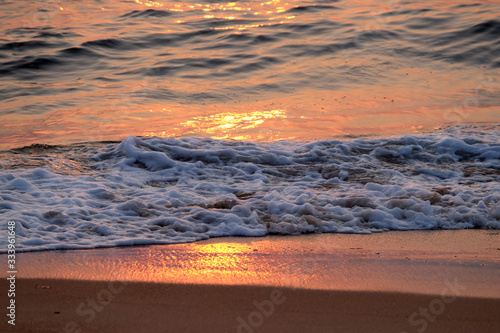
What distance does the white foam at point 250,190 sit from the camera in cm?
452

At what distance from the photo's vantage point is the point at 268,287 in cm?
339

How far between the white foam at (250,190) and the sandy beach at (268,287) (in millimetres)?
355

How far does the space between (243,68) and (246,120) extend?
3.82 m

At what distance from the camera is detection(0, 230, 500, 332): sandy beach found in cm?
296

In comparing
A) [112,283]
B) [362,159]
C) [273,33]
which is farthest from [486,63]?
[112,283]

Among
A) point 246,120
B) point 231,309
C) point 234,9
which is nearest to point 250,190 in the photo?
point 231,309

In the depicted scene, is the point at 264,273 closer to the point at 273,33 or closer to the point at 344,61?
the point at 344,61

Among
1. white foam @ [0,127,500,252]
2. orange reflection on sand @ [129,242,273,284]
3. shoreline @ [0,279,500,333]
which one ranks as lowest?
white foam @ [0,127,500,252]

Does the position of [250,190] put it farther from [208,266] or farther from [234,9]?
[234,9]

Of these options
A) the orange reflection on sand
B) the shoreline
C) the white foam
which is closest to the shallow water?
the white foam

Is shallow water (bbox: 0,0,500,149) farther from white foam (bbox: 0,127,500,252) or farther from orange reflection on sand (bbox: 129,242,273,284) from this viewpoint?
orange reflection on sand (bbox: 129,242,273,284)

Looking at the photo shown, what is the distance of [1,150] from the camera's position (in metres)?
7.11

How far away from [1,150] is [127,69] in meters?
5.47

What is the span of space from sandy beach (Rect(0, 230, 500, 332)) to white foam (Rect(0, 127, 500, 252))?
1.16 feet
